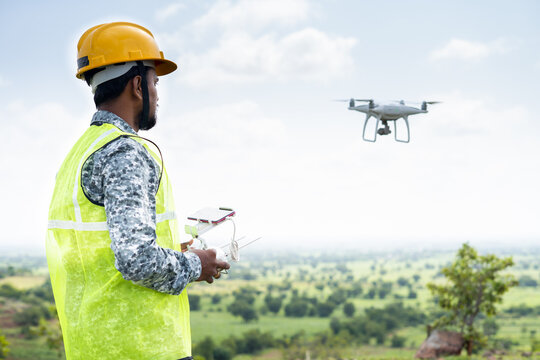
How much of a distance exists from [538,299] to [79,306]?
320ft

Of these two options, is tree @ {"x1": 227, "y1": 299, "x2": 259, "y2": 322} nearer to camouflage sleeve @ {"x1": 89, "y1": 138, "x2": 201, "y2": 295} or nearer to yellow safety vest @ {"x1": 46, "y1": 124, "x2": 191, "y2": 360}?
yellow safety vest @ {"x1": 46, "y1": 124, "x2": 191, "y2": 360}

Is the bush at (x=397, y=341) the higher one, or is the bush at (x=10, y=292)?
the bush at (x=10, y=292)

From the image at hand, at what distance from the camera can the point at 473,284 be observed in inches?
893

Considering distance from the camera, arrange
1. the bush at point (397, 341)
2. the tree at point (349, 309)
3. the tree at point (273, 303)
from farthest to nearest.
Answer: the tree at point (273, 303)
the tree at point (349, 309)
the bush at point (397, 341)

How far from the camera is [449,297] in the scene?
2328cm

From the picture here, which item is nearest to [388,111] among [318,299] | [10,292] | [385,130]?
[385,130]

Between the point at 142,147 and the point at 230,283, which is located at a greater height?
the point at 142,147

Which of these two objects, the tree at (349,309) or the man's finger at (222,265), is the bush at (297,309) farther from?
the man's finger at (222,265)

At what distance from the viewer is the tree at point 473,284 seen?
71.5 ft

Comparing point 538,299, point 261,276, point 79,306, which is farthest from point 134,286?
point 261,276

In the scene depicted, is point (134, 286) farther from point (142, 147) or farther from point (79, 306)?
point (142, 147)

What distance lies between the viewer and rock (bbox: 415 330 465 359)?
85.6 feet

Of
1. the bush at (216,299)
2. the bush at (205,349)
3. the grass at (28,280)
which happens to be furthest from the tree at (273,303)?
the grass at (28,280)

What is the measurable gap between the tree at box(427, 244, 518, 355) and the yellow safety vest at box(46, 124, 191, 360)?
2201 cm
